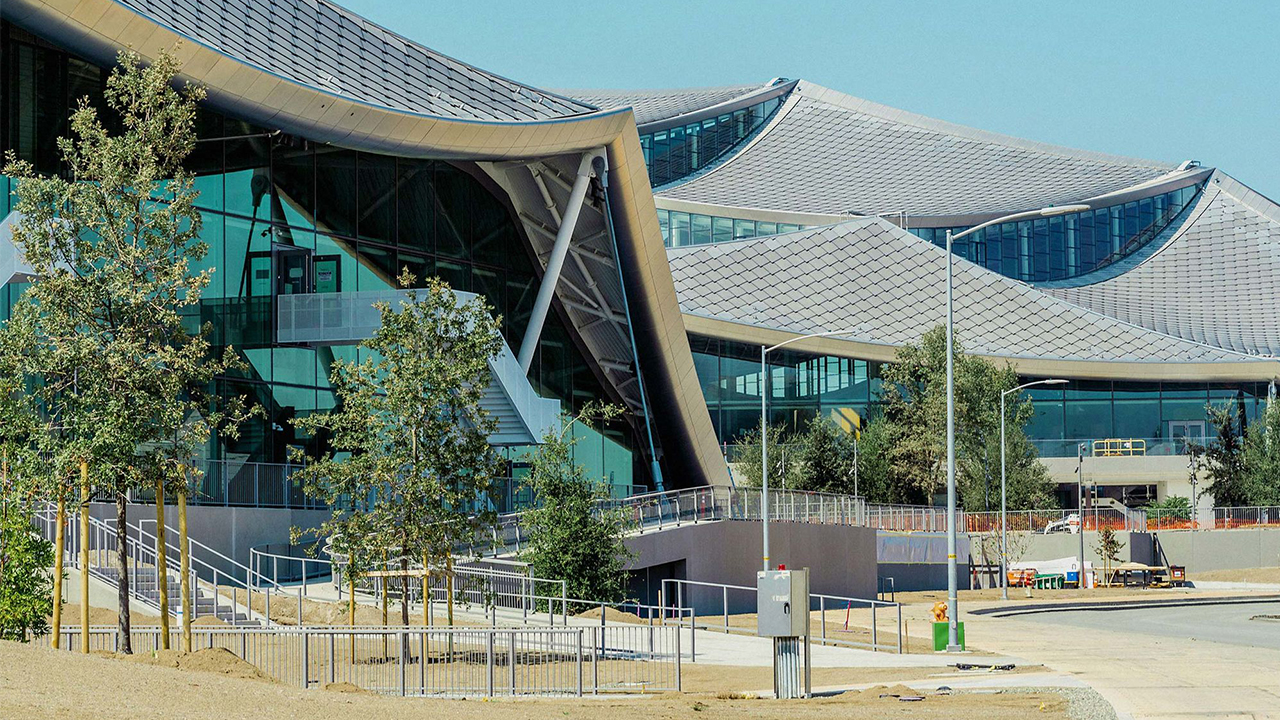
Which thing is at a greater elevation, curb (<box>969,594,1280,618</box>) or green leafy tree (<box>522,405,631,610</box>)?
green leafy tree (<box>522,405,631,610</box>)

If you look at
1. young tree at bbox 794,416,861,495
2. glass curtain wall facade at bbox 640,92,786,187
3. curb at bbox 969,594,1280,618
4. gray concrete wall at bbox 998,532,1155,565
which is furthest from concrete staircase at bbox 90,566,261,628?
glass curtain wall facade at bbox 640,92,786,187

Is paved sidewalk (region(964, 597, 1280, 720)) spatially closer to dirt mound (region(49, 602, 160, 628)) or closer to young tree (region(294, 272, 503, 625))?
young tree (region(294, 272, 503, 625))

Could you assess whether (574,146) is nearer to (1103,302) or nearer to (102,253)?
(102,253)

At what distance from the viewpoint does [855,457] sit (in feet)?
250

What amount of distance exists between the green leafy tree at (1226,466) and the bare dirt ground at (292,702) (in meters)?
62.8

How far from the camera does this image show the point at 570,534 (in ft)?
119

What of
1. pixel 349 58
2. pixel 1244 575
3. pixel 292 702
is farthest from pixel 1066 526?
pixel 292 702

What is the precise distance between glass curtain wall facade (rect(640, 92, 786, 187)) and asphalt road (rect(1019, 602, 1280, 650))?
7070 centimetres

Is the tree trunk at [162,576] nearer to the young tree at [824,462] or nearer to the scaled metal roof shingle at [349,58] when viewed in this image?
the scaled metal roof shingle at [349,58]

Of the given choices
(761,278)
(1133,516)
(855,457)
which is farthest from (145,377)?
(761,278)

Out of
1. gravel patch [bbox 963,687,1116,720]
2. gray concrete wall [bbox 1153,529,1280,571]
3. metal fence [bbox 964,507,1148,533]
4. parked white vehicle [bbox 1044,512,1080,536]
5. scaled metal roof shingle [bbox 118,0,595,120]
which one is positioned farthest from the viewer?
gray concrete wall [bbox 1153,529,1280,571]

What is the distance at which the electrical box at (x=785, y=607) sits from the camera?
2275 cm

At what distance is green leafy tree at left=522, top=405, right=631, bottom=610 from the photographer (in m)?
36.1

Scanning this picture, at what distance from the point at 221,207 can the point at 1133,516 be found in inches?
1941
